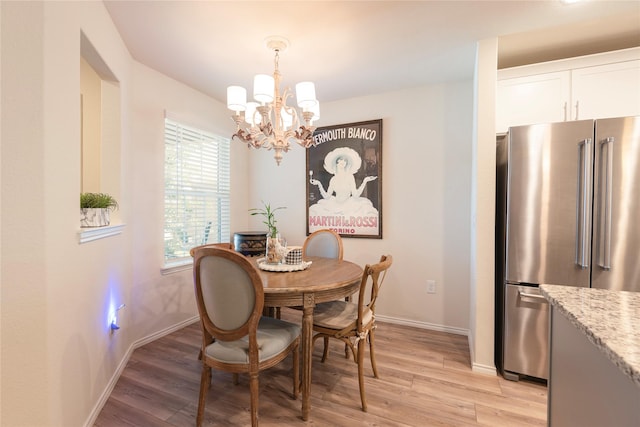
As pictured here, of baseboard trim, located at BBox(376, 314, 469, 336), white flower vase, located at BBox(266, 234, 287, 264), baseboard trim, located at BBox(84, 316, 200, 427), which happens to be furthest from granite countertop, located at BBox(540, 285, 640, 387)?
baseboard trim, located at BBox(84, 316, 200, 427)

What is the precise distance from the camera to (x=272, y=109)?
2189 millimetres

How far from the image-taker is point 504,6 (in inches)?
70.4

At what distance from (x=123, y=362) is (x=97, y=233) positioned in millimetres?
1203

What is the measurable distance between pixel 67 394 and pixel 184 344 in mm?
1287

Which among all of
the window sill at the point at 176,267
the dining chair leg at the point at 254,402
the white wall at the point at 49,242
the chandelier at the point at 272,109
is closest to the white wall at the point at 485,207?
the chandelier at the point at 272,109

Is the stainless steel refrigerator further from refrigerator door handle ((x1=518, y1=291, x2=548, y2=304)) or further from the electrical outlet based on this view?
the electrical outlet

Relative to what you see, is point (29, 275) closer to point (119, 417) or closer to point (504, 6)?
point (119, 417)

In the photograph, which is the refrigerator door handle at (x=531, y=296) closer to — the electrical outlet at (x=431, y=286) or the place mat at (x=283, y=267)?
the electrical outlet at (x=431, y=286)

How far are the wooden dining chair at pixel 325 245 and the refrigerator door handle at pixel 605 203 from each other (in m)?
1.87

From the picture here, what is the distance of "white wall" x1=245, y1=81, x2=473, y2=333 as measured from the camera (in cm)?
287

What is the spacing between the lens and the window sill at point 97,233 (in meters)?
1.53

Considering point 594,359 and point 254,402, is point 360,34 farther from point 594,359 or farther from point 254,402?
point 254,402

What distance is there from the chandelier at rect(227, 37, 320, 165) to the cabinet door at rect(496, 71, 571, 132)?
1.50 metres

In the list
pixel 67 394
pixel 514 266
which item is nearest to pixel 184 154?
pixel 67 394
